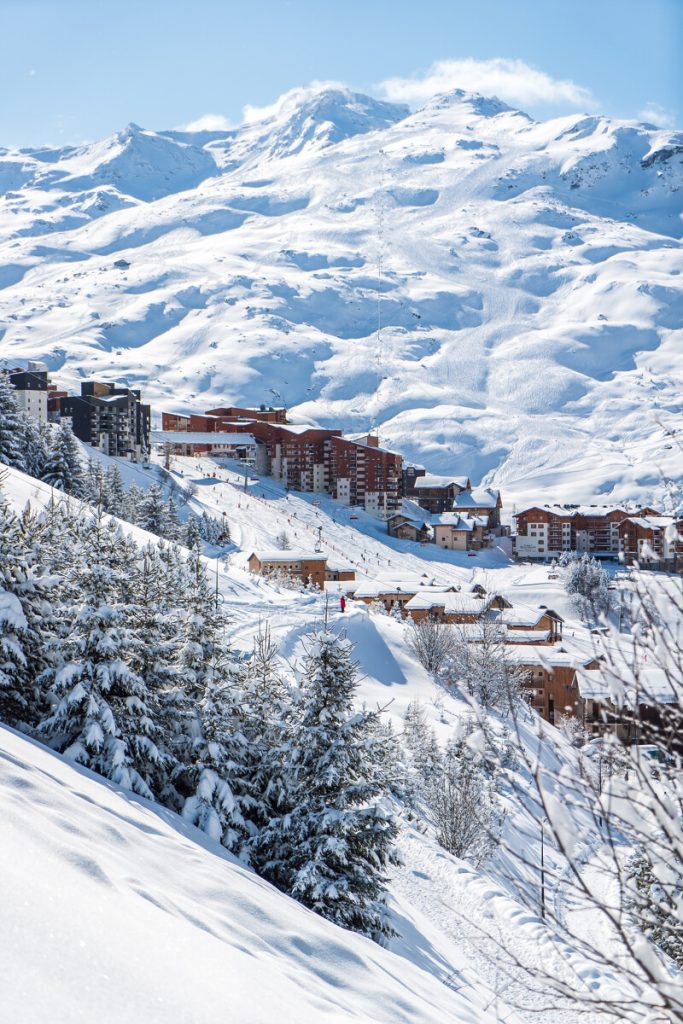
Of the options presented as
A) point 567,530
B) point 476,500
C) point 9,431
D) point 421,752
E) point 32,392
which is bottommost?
point 421,752

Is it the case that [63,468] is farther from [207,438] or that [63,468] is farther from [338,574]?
[207,438]

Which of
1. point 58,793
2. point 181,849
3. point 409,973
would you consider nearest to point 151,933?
point 58,793

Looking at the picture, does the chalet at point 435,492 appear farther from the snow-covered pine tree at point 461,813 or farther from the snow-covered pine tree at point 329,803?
the snow-covered pine tree at point 329,803

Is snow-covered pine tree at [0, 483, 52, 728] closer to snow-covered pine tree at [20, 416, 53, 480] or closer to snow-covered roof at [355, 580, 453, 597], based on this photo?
snow-covered pine tree at [20, 416, 53, 480]

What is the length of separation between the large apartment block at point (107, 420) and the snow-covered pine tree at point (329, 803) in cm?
10091

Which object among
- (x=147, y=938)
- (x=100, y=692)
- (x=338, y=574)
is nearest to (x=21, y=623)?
(x=100, y=692)

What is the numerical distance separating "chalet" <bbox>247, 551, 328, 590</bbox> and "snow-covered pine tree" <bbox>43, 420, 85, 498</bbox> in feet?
54.5

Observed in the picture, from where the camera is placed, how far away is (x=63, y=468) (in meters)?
66.0

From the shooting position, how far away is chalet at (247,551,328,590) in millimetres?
77312

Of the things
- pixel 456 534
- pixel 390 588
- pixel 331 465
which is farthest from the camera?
pixel 331 465

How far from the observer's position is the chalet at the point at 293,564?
77.3 m

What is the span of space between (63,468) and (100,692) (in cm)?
5009

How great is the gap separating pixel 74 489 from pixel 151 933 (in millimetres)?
61761

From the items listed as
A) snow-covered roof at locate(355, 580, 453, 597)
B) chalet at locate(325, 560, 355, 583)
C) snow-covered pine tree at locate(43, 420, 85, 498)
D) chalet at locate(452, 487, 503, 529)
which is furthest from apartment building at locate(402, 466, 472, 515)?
snow-covered pine tree at locate(43, 420, 85, 498)
